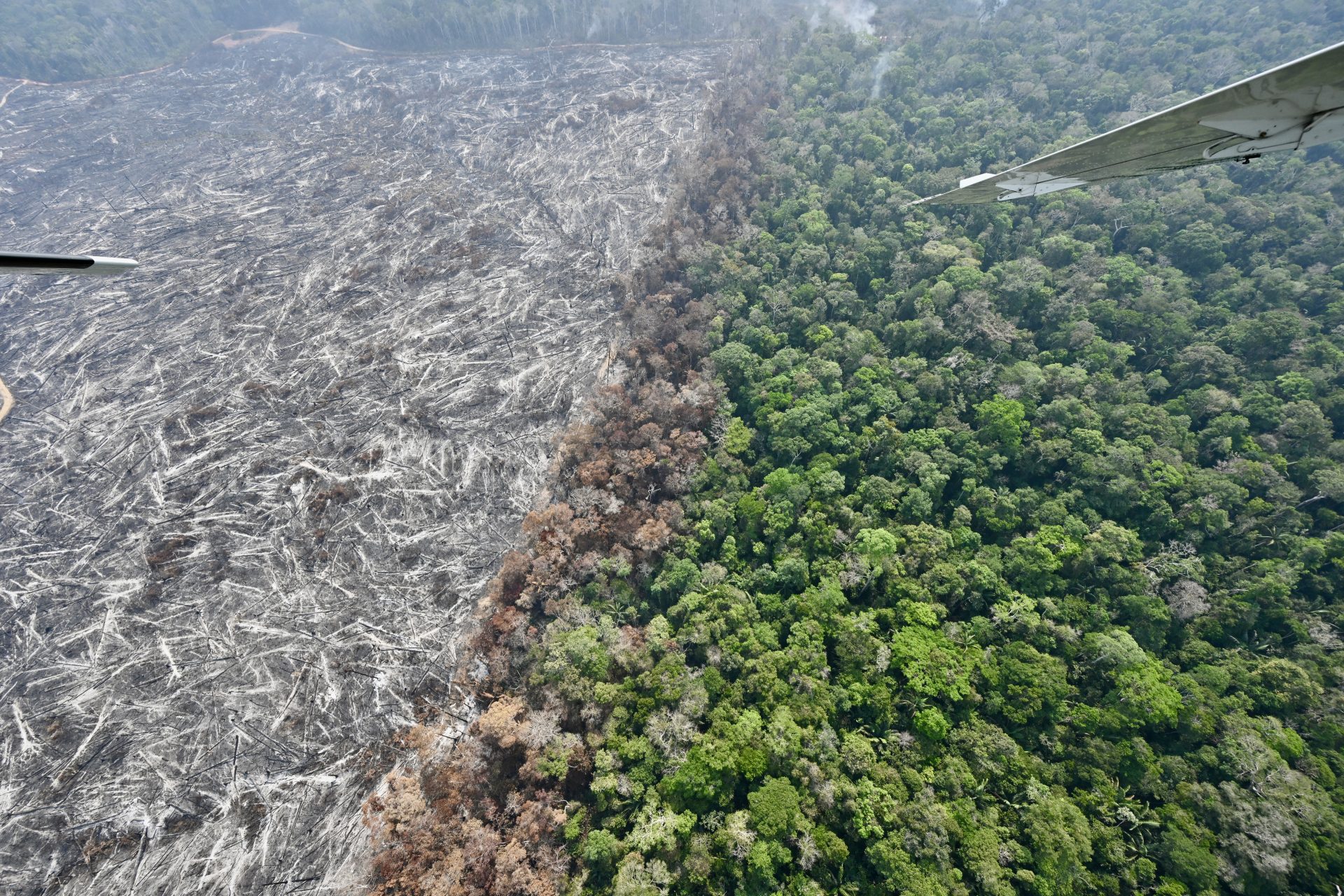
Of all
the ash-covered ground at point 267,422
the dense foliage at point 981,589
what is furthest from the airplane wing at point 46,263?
the ash-covered ground at point 267,422

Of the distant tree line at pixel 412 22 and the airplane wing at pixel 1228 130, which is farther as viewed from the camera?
the distant tree line at pixel 412 22

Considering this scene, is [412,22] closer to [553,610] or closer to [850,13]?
[850,13]

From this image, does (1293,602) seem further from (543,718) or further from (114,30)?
(114,30)

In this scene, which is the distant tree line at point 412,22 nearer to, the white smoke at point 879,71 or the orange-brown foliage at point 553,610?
the white smoke at point 879,71

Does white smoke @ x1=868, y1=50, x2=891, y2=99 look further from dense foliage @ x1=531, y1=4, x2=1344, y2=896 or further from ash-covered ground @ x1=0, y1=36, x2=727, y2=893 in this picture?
dense foliage @ x1=531, y1=4, x2=1344, y2=896

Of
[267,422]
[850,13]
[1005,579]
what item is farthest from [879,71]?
[267,422]

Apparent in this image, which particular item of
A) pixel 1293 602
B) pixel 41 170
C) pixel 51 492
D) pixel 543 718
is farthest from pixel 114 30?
pixel 1293 602

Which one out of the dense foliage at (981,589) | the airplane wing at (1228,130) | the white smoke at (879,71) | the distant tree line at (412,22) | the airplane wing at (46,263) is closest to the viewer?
the airplane wing at (46,263)
